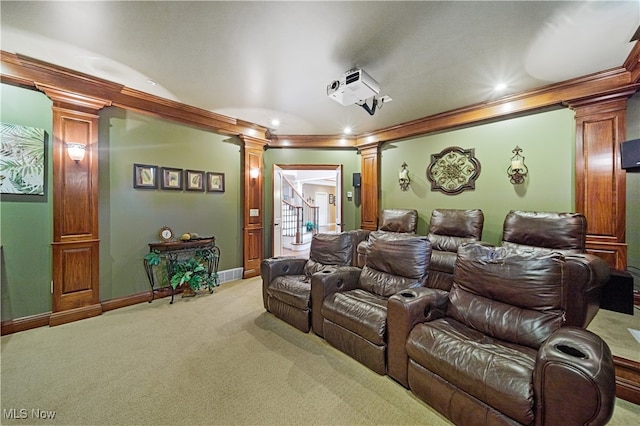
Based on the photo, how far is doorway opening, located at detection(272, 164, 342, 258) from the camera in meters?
5.59

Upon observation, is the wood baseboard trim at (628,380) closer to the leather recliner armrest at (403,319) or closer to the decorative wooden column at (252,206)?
the leather recliner armrest at (403,319)

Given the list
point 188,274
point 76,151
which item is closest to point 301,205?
point 188,274

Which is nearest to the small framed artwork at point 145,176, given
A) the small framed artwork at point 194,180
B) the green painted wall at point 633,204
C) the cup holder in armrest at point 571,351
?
the small framed artwork at point 194,180

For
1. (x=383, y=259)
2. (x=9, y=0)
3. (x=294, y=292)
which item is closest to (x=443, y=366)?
(x=383, y=259)

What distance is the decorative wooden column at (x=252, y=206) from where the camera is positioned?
4895mm

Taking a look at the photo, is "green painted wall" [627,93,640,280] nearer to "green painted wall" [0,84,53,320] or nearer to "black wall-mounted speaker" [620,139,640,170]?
"black wall-mounted speaker" [620,139,640,170]

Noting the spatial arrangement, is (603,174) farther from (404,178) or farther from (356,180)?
(356,180)

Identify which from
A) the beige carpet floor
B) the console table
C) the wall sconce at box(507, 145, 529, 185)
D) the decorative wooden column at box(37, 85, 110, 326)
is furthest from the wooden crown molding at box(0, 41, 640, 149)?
the beige carpet floor

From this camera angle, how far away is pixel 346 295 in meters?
2.57

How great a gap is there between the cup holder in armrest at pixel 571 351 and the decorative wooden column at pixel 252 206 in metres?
4.40

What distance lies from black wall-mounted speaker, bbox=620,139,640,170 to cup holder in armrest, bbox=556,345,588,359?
2622 millimetres

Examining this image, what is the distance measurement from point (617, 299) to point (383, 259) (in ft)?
7.52

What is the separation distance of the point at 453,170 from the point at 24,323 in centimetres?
590

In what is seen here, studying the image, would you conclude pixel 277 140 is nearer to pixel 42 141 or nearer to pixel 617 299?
pixel 42 141
